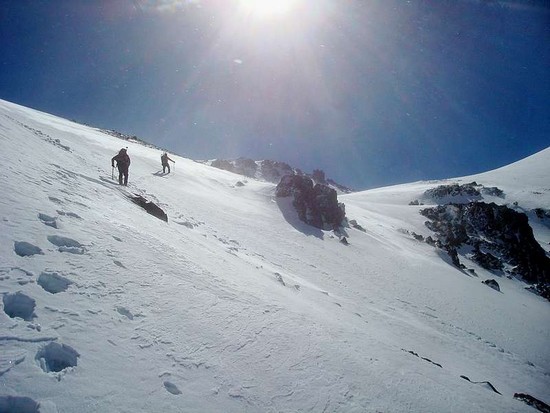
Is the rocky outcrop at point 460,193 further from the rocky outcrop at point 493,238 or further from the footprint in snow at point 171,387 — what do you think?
the footprint in snow at point 171,387

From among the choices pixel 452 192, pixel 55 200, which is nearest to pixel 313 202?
pixel 55 200

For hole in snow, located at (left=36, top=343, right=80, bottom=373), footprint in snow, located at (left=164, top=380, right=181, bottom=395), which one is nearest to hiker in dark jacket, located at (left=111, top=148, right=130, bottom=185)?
hole in snow, located at (left=36, top=343, right=80, bottom=373)

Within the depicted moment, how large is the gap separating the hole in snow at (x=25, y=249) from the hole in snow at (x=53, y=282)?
0.69 meters

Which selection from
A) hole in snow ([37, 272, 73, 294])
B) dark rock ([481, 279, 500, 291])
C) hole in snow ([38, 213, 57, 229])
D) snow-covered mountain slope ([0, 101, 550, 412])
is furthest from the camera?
dark rock ([481, 279, 500, 291])

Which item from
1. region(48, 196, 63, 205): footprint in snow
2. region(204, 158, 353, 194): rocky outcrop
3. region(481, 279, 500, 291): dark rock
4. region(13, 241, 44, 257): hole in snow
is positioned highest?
region(204, 158, 353, 194): rocky outcrop

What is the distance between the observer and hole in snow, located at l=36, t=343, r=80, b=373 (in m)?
3.77

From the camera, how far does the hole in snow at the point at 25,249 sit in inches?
211

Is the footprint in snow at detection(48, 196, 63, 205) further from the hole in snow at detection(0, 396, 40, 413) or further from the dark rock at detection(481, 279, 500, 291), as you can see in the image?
the dark rock at detection(481, 279, 500, 291)

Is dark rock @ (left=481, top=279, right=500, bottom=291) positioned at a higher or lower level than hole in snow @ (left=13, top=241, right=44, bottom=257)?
higher

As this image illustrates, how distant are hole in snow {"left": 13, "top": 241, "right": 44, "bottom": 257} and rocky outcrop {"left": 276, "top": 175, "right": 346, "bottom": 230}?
23.8 m

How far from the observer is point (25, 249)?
5500 millimetres

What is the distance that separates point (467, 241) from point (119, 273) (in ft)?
161

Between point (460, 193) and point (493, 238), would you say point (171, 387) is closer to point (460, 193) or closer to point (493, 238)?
point (493, 238)

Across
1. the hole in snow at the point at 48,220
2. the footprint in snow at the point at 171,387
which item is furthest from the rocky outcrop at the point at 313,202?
the footprint in snow at the point at 171,387
